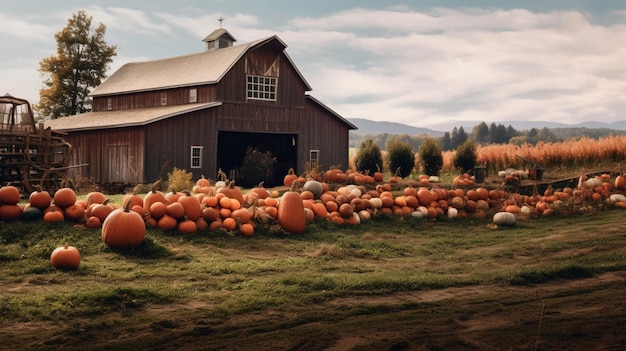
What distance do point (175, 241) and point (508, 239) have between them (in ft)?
25.8

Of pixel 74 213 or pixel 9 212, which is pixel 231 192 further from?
pixel 9 212

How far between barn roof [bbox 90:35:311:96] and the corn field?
1049cm

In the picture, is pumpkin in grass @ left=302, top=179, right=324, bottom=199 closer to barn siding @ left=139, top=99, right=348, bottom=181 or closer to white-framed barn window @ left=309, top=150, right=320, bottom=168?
barn siding @ left=139, top=99, right=348, bottom=181

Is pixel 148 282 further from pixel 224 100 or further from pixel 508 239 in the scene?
pixel 224 100

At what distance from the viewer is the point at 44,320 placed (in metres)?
8.10

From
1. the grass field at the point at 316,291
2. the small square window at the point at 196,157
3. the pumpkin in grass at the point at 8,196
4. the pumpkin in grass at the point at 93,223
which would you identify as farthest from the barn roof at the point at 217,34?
the pumpkin in grass at the point at 93,223

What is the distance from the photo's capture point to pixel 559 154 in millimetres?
32062

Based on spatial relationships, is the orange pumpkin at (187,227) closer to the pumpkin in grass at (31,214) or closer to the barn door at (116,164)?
the pumpkin in grass at (31,214)

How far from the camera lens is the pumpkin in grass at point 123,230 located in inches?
481

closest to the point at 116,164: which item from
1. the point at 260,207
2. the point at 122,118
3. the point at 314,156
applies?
the point at 122,118

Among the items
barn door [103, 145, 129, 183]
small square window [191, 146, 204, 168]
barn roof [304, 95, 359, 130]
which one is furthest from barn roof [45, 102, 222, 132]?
barn roof [304, 95, 359, 130]

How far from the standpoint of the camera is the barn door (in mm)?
30438

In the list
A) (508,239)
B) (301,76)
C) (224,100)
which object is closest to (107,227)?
(508,239)

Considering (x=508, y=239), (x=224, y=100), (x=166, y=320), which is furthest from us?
(x=224, y=100)
